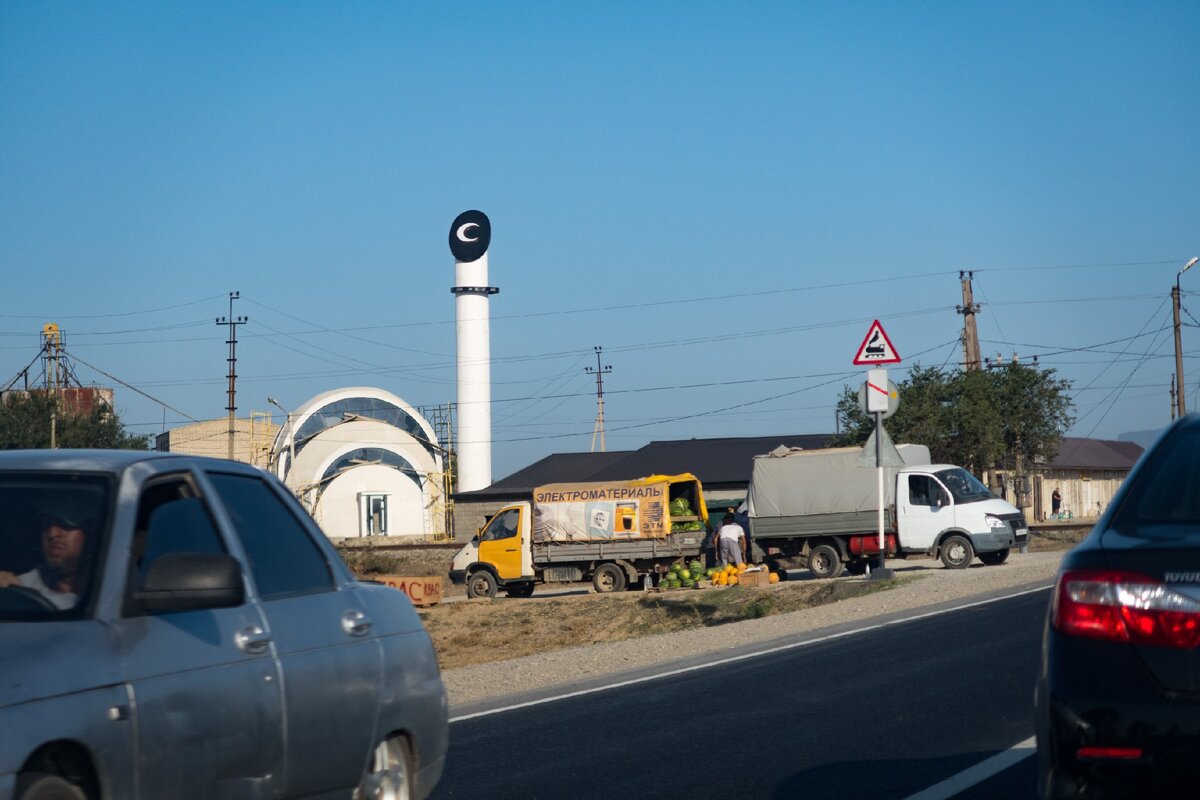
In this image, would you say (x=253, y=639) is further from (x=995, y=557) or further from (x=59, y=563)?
(x=995, y=557)

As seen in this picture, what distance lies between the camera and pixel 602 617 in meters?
26.8

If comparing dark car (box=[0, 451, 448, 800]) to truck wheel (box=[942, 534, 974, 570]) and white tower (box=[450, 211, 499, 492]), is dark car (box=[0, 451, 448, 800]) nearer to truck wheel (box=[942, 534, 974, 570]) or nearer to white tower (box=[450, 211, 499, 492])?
truck wheel (box=[942, 534, 974, 570])

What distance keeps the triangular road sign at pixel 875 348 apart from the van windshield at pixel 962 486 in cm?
968

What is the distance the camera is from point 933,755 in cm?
803

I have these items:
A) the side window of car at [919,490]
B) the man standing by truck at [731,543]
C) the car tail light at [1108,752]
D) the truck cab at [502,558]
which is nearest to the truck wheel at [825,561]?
the man standing by truck at [731,543]

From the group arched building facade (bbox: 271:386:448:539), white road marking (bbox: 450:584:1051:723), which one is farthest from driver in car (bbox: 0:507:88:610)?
arched building facade (bbox: 271:386:448:539)

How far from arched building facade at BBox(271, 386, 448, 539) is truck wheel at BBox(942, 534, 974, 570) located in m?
43.9

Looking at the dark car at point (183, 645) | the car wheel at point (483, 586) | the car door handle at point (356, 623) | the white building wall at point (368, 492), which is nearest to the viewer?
the dark car at point (183, 645)

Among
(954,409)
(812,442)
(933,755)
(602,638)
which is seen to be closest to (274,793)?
(933,755)

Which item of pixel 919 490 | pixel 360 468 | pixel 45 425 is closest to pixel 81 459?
pixel 919 490

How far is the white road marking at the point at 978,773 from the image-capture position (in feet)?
22.8

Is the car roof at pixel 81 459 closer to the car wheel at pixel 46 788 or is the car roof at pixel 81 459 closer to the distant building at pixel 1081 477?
the car wheel at pixel 46 788

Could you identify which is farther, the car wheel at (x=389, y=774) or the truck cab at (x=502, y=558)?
the truck cab at (x=502, y=558)

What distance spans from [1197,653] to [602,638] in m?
20.7
